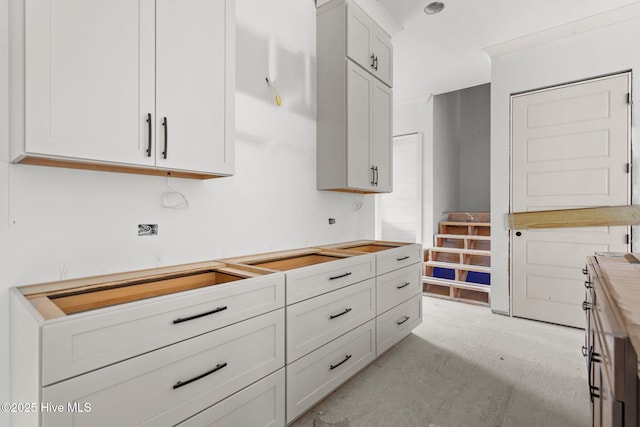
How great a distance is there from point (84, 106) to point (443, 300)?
4.13 metres

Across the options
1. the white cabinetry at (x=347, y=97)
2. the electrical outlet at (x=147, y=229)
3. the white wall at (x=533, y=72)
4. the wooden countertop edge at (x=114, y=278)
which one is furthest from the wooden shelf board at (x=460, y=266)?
the electrical outlet at (x=147, y=229)

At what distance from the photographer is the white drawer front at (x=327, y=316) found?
1661 millimetres

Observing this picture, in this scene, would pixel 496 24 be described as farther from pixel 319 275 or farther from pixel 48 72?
pixel 48 72

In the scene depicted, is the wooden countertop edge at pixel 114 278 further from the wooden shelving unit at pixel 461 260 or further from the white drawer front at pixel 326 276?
the wooden shelving unit at pixel 461 260

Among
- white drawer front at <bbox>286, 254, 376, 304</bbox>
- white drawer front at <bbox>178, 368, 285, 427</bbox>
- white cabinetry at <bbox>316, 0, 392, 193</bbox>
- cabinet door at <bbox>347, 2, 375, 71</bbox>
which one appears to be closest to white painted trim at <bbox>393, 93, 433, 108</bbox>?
white cabinetry at <bbox>316, 0, 392, 193</bbox>

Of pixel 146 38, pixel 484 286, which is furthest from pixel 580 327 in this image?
pixel 146 38

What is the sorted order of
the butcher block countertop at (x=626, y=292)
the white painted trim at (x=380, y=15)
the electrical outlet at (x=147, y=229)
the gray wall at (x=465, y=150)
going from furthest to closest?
the gray wall at (x=465, y=150) < the white painted trim at (x=380, y=15) < the electrical outlet at (x=147, y=229) < the butcher block countertop at (x=626, y=292)

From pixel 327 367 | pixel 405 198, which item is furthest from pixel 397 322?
pixel 405 198

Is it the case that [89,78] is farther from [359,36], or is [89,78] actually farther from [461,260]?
[461,260]

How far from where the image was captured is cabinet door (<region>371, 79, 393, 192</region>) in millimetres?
2828

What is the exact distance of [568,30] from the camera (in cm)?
306

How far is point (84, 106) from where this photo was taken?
46.9 inches

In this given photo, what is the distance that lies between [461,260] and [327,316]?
305cm

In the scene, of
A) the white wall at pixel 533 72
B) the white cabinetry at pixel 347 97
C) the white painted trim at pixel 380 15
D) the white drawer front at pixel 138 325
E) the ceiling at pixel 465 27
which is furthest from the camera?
the white wall at pixel 533 72
